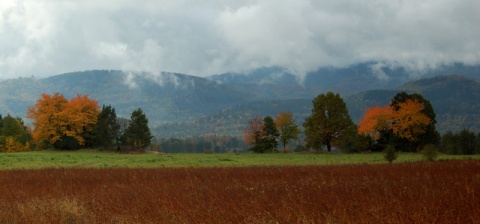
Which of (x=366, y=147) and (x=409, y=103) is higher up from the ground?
(x=409, y=103)

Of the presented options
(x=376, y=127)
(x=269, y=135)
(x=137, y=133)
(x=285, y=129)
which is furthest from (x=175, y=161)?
(x=285, y=129)

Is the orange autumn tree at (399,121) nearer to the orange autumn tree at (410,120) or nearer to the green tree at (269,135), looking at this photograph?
the orange autumn tree at (410,120)

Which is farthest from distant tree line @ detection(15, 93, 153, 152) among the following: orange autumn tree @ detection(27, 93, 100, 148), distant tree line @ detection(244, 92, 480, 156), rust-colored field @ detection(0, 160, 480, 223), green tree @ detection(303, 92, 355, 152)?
rust-colored field @ detection(0, 160, 480, 223)

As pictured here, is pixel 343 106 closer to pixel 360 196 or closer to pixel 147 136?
pixel 147 136

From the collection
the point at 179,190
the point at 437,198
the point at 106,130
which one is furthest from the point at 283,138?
the point at 437,198

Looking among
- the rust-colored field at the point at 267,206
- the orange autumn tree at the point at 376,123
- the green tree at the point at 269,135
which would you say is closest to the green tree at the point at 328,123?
the orange autumn tree at the point at 376,123

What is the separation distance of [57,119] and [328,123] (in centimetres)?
4639

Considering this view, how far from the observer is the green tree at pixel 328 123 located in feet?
222

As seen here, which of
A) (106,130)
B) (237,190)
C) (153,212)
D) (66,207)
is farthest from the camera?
(106,130)

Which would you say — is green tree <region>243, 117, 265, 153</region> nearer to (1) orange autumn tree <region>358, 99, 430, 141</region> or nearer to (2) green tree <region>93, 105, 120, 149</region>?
(1) orange autumn tree <region>358, 99, 430, 141</region>

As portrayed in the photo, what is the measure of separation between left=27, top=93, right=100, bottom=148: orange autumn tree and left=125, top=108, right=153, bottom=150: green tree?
7.66 metres

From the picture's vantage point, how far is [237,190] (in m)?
15.7

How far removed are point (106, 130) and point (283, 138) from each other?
32244 millimetres

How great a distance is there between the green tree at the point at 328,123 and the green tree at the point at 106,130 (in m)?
34.2
